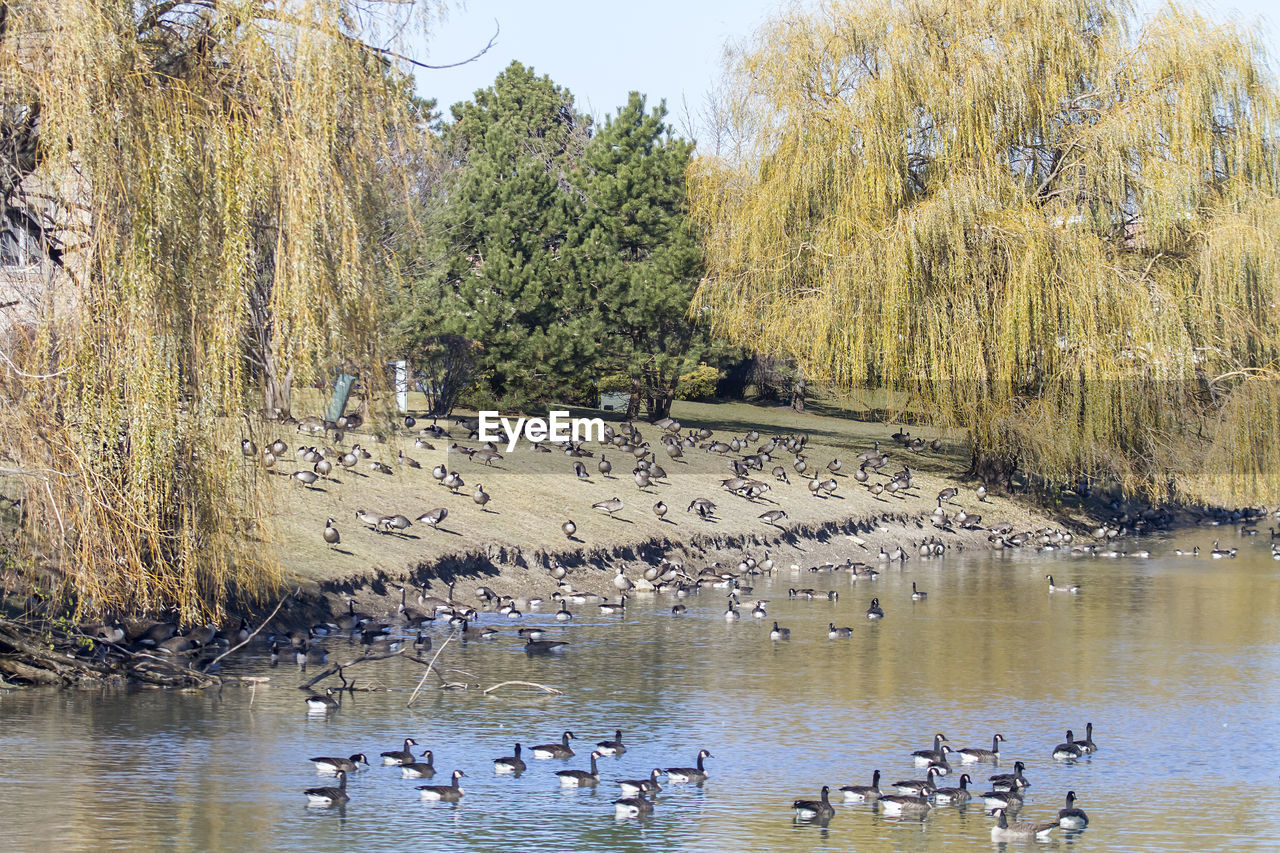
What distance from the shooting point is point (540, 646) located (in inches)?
773

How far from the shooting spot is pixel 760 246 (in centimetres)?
3656

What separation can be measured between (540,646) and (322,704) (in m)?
4.70

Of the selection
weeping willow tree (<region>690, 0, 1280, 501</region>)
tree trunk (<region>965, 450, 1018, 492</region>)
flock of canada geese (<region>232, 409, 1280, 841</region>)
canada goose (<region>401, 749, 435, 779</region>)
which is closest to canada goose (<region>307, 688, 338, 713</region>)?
flock of canada geese (<region>232, 409, 1280, 841</region>)

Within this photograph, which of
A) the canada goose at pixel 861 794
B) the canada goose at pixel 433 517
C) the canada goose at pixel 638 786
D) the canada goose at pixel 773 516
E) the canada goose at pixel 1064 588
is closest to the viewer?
the canada goose at pixel 638 786

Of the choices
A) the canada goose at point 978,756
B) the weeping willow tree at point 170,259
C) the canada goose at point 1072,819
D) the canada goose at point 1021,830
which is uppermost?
the weeping willow tree at point 170,259

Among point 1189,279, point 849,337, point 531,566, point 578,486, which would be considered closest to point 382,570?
point 531,566

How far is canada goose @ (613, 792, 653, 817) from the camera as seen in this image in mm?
12039

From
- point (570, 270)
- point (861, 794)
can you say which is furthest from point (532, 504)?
point (861, 794)

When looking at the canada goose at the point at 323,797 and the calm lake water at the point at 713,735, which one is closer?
the calm lake water at the point at 713,735

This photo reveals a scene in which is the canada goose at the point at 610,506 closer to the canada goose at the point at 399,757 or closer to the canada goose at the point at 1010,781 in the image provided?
the canada goose at the point at 399,757

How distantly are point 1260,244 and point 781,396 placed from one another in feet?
98.6

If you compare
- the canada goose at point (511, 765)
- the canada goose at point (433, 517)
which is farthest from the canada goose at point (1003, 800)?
the canada goose at point (433, 517)

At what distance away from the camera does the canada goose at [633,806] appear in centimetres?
1204

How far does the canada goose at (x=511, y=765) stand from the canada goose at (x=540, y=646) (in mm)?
6046
